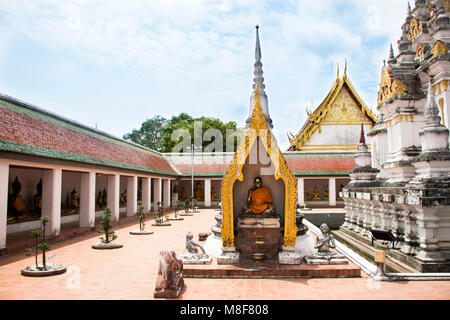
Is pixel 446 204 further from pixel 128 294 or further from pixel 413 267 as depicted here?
pixel 128 294

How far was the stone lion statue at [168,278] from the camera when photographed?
5375mm

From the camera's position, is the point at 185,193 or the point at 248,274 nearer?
the point at 248,274

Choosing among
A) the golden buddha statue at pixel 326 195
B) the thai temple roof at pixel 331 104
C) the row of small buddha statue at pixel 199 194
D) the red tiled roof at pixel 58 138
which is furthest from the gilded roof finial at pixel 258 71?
the row of small buddha statue at pixel 199 194

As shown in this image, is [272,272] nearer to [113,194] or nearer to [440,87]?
[440,87]

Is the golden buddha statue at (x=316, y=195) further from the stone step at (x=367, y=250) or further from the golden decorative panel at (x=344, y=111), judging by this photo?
the stone step at (x=367, y=250)

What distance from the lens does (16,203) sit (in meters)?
12.8

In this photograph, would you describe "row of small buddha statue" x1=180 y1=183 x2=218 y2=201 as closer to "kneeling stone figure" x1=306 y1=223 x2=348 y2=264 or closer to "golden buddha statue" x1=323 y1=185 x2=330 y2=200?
"golden buddha statue" x1=323 y1=185 x2=330 y2=200

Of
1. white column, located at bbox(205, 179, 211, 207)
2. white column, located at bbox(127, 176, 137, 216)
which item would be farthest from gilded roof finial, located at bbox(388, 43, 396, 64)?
white column, located at bbox(205, 179, 211, 207)

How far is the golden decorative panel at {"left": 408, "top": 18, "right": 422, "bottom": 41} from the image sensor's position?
1156 centimetres

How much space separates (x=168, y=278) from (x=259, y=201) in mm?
3018

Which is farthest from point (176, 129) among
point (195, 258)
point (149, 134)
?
point (195, 258)
